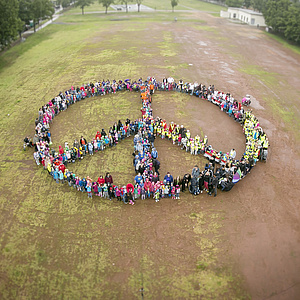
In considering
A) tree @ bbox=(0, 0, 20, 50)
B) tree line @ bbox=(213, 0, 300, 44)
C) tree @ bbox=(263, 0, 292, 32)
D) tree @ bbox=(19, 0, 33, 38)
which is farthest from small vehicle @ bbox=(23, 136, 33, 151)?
tree @ bbox=(263, 0, 292, 32)

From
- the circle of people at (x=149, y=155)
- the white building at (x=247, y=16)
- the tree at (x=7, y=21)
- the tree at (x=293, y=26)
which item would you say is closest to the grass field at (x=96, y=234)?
the circle of people at (x=149, y=155)

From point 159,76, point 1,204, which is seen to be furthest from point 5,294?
point 159,76

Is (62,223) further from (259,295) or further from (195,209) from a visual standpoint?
(259,295)

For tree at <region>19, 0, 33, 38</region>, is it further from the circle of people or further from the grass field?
the circle of people

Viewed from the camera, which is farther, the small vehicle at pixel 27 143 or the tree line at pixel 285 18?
the tree line at pixel 285 18

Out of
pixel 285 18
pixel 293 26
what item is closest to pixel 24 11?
pixel 293 26

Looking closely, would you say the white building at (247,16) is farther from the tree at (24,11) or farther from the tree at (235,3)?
the tree at (24,11)
